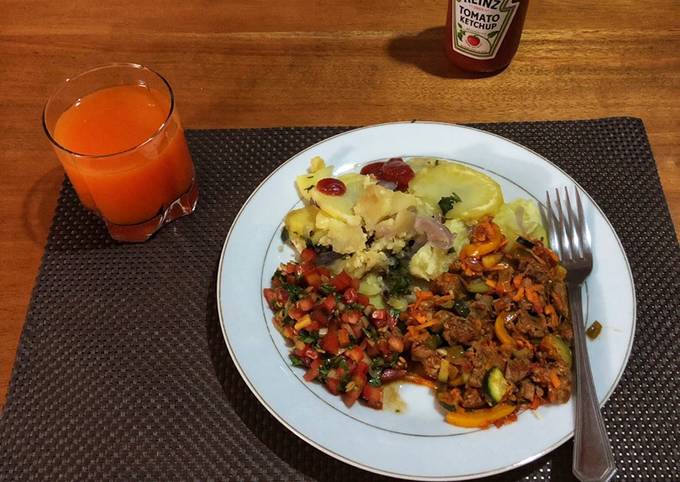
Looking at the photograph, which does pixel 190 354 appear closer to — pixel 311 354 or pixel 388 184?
pixel 311 354

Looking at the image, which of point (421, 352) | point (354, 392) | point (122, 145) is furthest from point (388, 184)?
point (122, 145)

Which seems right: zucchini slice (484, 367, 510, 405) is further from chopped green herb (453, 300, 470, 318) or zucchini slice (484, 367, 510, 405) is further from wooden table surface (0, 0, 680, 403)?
wooden table surface (0, 0, 680, 403)

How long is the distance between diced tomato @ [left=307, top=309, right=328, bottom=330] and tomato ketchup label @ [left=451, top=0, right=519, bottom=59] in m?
1.16

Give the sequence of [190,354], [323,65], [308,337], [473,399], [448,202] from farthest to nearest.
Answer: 1. [323,65]
2. [448,202]
3. [190,354]
4. [308,337]
5. [473,399]

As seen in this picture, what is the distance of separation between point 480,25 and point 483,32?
4 centimetres

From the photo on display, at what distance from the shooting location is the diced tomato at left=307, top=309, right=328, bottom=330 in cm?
149

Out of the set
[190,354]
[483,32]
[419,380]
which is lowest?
[190,354]

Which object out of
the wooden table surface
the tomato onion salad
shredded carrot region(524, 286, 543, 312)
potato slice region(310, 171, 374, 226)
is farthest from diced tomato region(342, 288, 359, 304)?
the wooden table surface

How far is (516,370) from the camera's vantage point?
139 centimetres

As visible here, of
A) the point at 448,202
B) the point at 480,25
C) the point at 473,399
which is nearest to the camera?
the point at 473,399

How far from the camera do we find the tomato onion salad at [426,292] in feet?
4.59

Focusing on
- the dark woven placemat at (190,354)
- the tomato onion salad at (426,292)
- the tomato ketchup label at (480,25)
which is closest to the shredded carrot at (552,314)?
the tomato onion salad at (426,292)

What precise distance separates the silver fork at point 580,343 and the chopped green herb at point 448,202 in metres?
0.26

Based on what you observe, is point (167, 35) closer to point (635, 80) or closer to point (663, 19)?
point (635, 80)
